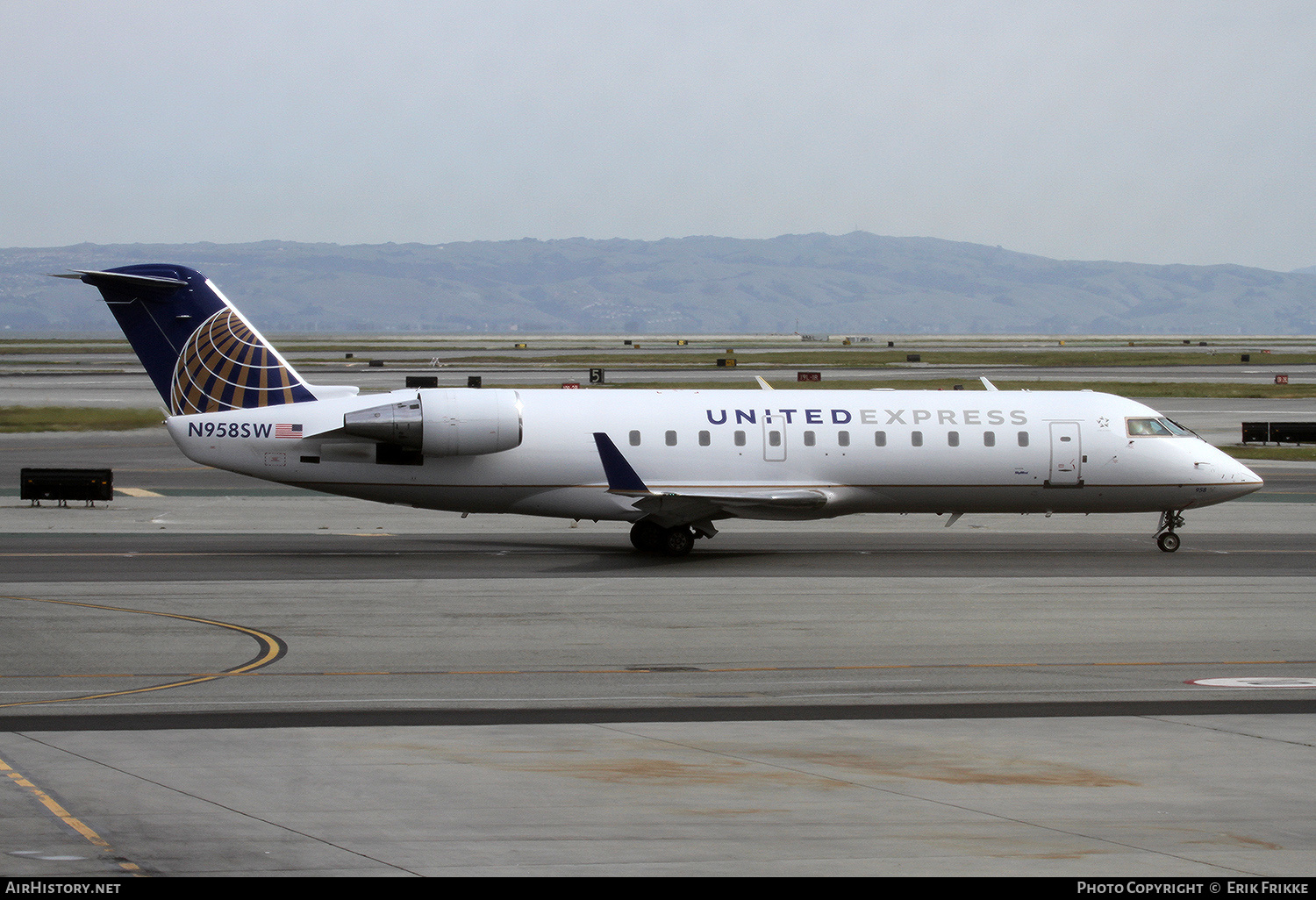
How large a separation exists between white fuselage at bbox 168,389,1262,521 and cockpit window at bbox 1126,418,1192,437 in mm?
107

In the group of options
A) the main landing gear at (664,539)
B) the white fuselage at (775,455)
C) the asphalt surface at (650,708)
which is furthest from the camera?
the main landing gear at (664,539)

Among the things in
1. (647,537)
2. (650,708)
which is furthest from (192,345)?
(650,708)

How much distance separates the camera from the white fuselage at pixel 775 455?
26.8 m

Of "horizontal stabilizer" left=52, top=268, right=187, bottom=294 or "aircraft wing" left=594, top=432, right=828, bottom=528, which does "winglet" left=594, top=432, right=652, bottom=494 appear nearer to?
"aircraft wing" left=594, top=432, right=828, bottom=528

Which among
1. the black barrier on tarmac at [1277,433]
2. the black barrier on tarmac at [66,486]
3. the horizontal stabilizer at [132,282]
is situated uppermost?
the horizontal stabilizer at [132,282]

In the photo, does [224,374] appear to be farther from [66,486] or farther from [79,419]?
[79,419]

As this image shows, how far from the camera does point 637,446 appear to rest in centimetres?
2689

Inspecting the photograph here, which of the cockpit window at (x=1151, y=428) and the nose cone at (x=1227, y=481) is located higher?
the cockpit window at (x=1151, y=428)

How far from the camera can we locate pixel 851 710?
14672 mm

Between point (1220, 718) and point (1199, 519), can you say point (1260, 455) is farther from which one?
point (1220, 718)

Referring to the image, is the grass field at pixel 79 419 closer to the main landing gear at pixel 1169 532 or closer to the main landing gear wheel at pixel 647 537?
the main landing gear wheel at pixel 647 537

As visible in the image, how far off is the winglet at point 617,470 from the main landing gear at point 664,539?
1.43 m

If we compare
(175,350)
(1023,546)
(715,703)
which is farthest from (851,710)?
(175,350)

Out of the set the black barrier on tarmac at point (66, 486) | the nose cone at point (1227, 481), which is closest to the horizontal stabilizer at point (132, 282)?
the black barrier on tarmac at point (66, 486)
